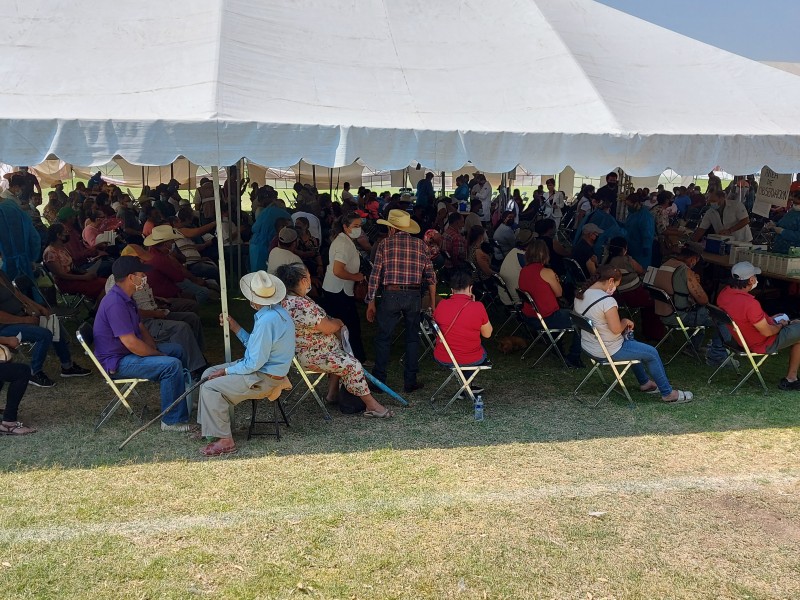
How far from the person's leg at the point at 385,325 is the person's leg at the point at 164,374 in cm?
168

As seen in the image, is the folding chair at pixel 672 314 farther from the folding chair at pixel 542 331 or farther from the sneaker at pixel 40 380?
the sneaker at pixel 40 380

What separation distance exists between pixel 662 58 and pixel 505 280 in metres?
2.64

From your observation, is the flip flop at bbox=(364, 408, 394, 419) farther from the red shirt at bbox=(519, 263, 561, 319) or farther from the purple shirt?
the red shirt at bbox=(519, 263, 561, 319)

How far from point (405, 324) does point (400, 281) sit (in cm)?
39

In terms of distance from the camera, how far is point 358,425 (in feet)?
18.7

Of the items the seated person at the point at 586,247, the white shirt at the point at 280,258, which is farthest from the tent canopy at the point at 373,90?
the seated person at the point at 586,247

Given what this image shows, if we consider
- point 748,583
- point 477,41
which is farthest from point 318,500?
point 477,41

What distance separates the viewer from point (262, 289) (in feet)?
16.3

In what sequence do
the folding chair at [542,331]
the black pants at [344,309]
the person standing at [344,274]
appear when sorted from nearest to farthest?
the person standing at [344,274], the black pants at [344,309], the folding chair at [542,331]

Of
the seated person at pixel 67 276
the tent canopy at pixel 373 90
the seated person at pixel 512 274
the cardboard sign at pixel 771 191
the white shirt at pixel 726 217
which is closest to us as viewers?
the tent canopy at pixel 373 90

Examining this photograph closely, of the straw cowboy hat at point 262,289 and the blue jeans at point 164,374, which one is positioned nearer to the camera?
the straw cowboy hat at point 262,289

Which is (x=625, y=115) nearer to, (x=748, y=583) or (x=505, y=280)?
(x=505, y=280)

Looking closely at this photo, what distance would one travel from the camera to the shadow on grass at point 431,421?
519 cm

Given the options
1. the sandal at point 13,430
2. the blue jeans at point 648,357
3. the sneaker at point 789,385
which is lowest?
the sandal at point 13,430
